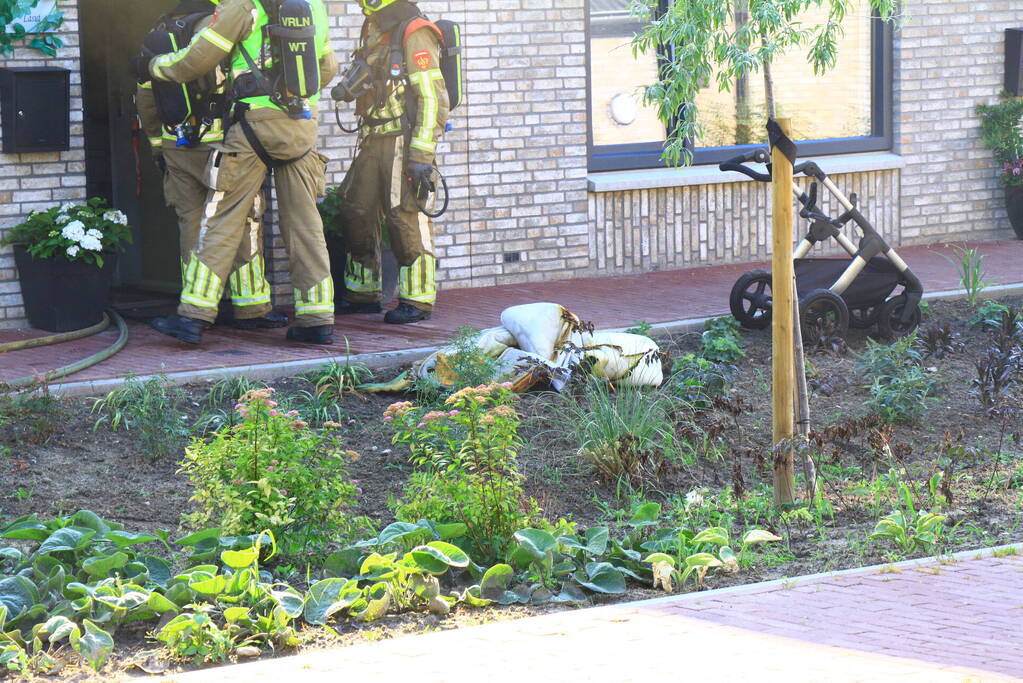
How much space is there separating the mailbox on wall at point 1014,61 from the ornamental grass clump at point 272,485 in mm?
10719

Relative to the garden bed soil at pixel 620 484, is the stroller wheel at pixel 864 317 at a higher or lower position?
higher

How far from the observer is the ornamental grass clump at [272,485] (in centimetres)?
573

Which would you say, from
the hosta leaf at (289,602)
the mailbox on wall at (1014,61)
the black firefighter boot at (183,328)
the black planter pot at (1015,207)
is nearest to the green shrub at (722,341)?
the black firefighter boot at (183,328)

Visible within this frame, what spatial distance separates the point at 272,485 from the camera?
579 cm

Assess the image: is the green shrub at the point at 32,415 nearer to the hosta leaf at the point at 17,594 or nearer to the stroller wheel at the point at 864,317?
the hosta leaf at the point at 17,594

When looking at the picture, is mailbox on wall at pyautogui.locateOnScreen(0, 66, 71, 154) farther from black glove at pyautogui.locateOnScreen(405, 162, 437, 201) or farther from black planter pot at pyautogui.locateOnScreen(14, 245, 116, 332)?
black glove at pyautogui.locateOnScreen(405, 162, 437, 201)

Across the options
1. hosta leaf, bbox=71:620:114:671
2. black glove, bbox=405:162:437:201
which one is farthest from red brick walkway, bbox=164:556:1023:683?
black glove, bbox=405:162:437:201

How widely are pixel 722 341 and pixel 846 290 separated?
3.66 ft

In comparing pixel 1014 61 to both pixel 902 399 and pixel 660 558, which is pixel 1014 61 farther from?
pixel 660 558

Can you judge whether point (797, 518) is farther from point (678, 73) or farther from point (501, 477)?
point (678, 73)

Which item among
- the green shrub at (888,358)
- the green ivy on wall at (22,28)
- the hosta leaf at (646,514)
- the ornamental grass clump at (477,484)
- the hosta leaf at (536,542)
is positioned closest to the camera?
the hosta leaf at (536,542)

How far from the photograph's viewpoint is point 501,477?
19.4 feet

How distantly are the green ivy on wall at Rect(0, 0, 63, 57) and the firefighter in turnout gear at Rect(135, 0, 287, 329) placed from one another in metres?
0.77

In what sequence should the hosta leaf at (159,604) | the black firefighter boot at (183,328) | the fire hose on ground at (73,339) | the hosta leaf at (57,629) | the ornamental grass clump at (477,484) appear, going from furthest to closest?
→ the black firefighter boot at (183,328)
the fire hose on ground at (73,339)
the ornamental grass clump at (477,484)
the hosta leaf at (159,604)
the hosta leaf at (57,629)
